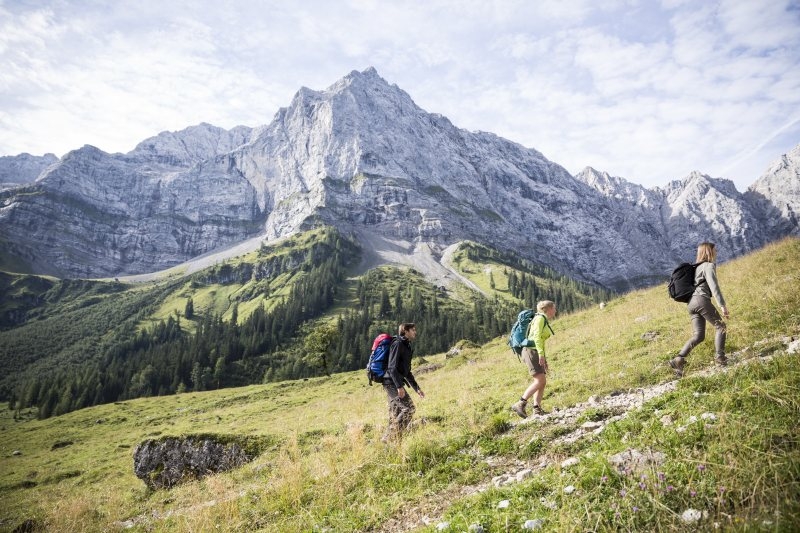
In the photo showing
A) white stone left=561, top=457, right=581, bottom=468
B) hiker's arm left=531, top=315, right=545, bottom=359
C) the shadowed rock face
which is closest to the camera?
white stone left=561, top=457, right=581, bottom=468

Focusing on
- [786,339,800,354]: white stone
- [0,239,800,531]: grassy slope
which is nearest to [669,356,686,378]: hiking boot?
[0,239,800,531]: grassy slope

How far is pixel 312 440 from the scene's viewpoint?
17453 mm

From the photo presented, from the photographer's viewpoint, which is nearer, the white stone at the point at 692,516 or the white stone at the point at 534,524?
the white stone at the point at 692,516

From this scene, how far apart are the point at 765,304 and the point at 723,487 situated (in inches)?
572

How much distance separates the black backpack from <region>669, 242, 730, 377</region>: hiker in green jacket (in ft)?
0.38

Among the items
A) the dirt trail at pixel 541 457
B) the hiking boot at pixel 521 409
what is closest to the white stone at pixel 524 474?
the dirt trail at pixel 541 457

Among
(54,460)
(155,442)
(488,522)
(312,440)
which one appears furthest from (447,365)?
(54,460)

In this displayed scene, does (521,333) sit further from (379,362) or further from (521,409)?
(379,362)

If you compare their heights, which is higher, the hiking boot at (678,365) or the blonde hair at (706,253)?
the blonde hair at (706,253)

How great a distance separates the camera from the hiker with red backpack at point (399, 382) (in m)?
11.2

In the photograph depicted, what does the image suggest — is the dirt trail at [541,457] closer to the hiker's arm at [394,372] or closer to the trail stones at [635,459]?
the trail stones at [635,459]

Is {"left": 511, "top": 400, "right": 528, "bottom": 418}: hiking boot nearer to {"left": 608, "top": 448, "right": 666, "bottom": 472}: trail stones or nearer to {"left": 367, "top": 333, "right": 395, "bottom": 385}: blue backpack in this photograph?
{"left": 367, "top": 333, "right": 395, "bottom": 385}: blue backpack

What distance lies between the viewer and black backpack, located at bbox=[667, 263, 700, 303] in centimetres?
1171

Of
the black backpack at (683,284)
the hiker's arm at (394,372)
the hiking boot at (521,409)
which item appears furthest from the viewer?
the black backpack at (683,284)
